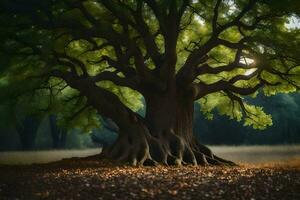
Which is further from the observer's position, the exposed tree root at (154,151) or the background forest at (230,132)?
the background forest at (230,132)

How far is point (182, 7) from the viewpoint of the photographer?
24891mm

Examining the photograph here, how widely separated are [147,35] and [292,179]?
1246 centimetres

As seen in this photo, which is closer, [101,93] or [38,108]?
[101,93]

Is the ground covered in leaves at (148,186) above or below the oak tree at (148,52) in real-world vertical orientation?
below

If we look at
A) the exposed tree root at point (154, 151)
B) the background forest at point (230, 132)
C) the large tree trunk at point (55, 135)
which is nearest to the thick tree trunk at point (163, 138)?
the exposed tree root at point (154, 151)

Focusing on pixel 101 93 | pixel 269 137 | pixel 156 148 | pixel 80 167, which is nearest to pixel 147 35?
pixel 101 93

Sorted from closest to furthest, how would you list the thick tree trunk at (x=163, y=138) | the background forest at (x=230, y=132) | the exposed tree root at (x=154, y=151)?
the exposed tree root at (x=154, y=151) < the thick tree trunk at (x=163, y=138) < the background forest at (x=230, y=132)

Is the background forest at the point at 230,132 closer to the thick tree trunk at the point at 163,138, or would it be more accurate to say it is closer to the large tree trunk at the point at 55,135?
the large tree trunk at the point at 55,135

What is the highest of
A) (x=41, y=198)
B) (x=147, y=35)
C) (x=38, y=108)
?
(x=147, y=35)

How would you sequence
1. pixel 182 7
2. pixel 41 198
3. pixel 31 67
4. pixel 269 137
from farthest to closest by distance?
1. pixel 269 137
2. pixel 31 67
3. pixel 182 7
4. pixel 41 198

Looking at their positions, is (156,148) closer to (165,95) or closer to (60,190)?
(165,95)

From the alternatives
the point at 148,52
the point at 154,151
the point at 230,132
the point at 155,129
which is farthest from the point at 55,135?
the point at 154,151

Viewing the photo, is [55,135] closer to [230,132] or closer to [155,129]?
[230,132]

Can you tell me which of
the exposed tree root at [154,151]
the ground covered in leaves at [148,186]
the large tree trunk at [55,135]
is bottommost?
the ground covered in leaves at [148,186]
